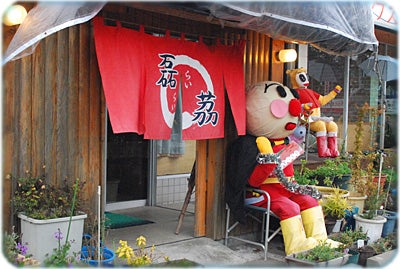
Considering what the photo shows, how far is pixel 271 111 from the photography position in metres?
6.32

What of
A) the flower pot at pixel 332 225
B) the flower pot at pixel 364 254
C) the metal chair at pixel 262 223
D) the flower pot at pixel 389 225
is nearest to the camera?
the flower pot at pixel 364 254

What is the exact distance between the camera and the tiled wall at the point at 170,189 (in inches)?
367

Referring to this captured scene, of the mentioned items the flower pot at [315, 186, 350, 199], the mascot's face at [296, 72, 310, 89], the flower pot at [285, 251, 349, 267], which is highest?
the mascot's face at [296, 72, 310, 89]

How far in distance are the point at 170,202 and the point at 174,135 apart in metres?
1.36

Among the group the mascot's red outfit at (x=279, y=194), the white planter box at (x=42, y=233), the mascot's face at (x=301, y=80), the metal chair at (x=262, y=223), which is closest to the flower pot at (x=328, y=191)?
the mascot's red outfit at (x=279, y=194)

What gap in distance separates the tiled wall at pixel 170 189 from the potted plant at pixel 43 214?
438 cm

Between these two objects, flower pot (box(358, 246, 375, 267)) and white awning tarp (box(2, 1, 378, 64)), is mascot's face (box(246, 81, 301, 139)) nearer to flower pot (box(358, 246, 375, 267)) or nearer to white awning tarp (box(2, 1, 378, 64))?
white awning tarp (box(2, 1, 378, 64))

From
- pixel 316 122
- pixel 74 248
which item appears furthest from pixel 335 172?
pixel 74 248

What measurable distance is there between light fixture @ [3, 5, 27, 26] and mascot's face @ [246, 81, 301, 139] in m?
3.19

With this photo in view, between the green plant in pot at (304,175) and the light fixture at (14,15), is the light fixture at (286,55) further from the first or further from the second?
the light fixture at (14,15)

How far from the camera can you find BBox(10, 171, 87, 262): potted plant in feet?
15.0

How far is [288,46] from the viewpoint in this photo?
7.62 m

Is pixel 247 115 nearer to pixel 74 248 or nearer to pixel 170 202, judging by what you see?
pixel 74 248

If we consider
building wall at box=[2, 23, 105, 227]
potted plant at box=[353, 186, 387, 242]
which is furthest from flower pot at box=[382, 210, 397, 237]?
building wall at box=[2, 23, 105, 227]
